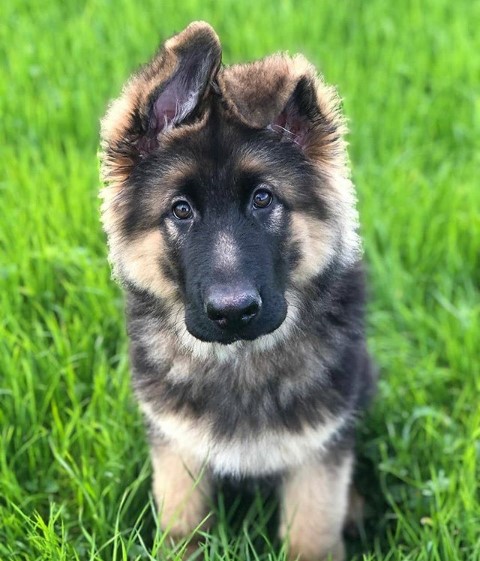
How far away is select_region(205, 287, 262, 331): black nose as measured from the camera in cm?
223

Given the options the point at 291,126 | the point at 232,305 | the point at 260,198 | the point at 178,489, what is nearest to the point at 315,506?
the point at 178,489

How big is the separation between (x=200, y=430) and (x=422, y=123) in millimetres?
3025

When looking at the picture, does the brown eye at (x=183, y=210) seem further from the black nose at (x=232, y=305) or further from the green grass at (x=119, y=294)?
the green grass at (x=119, y=294)

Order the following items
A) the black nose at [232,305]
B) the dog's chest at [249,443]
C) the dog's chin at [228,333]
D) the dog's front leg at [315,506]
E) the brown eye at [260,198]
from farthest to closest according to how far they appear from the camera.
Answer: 1. the dog's front leg at [315,506]
2. the dog's chest at [249,443]
3. the brown eye at [260,198]
4. the dog's chin at [228,333]
5. the black nose at [232,305]

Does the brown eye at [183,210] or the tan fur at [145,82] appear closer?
the tan fur at [145,82]

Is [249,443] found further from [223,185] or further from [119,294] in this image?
[119,294]

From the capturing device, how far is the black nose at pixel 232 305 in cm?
223

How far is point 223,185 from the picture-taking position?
2.39 metres

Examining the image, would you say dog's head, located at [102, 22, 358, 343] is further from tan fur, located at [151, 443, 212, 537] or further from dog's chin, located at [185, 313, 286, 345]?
tan fur, located at [151, 443, 212, 537]

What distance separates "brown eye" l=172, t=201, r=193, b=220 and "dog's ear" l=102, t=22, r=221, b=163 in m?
0.21

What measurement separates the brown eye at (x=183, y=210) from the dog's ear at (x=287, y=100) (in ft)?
1.05

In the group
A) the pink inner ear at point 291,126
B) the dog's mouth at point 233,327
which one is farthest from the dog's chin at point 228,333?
the pink inner ear at point 291,126

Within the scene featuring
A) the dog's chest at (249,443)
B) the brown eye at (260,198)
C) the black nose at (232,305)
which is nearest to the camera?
the black nose at (232,305)

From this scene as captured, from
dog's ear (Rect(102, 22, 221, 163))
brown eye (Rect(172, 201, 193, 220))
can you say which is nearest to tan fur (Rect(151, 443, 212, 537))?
brown eye (Rect(172, 201, 193, 220))
